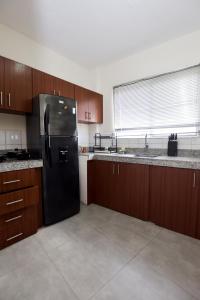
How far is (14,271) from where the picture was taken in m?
1.36

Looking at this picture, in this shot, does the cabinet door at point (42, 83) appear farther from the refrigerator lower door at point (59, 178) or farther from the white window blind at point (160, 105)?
the white window blind at point (160, 105)

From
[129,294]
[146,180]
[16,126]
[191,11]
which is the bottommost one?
[129,294]

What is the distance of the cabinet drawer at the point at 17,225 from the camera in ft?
5.31

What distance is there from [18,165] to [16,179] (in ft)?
0.49

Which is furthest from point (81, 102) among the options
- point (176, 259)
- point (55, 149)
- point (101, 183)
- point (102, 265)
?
point (176, 259)

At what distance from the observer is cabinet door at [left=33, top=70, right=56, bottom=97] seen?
84.6 inches

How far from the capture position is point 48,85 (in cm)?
230

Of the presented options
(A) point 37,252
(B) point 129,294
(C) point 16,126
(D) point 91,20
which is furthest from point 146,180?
(D) point 91,20

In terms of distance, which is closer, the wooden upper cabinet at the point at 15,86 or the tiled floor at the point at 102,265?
the tiled floor at the point at 102,265

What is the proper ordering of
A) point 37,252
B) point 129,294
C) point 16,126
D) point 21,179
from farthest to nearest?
point 16,126 → point 21,179 → point 37,252 → point 129,294

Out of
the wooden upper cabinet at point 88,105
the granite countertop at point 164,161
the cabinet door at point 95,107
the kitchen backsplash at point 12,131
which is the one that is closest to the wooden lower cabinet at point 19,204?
the kitchen backsplash at point 12,131

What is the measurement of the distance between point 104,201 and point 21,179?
141 cm

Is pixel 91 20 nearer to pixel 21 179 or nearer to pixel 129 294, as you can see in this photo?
pixel 21 179

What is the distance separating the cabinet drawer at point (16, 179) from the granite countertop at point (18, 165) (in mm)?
43
